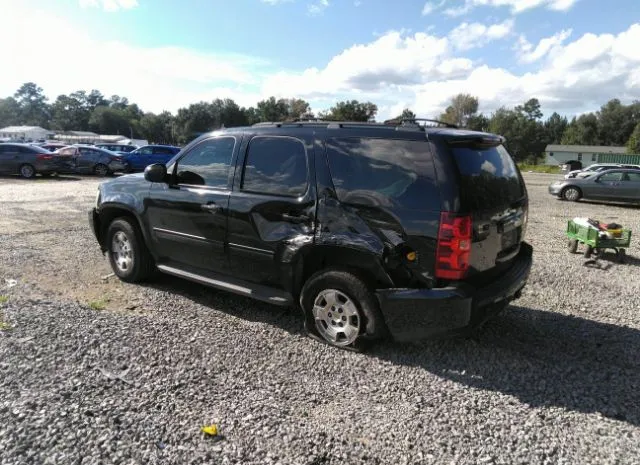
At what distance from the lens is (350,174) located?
3.86 metres

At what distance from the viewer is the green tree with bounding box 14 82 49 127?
522 ft

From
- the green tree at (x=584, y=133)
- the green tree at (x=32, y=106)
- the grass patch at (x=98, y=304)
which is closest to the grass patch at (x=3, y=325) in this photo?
the grass patch at (x=98, y=304)

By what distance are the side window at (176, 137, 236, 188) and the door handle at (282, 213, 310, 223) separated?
852 mm

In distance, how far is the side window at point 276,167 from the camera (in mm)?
4141

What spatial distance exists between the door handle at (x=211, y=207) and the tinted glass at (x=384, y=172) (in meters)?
1.28

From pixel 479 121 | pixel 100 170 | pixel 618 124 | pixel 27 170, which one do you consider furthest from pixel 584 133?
pixel 27 170

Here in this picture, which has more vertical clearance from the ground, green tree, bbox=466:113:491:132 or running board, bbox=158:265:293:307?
green tree, bbox=466:113:491:132

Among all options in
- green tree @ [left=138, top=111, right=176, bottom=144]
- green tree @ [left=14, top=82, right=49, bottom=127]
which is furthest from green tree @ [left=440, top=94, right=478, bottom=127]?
green tree @ [left=14, top=82, right=49, bottom=127]

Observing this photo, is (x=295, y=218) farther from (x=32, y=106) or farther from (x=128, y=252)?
(x=32, y=106)

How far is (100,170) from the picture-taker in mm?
24828

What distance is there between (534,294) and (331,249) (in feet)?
9.93

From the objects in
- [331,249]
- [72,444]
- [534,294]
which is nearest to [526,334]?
[534,294]

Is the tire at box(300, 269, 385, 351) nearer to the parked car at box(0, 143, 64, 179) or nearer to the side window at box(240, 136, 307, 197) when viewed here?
the side window at box(240, 136, 307, 197)

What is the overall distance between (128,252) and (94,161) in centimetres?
2142
